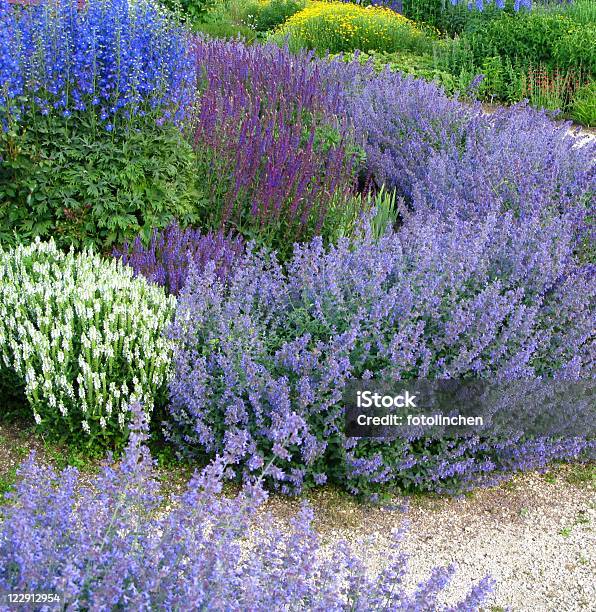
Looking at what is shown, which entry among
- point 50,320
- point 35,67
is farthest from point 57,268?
point 35,67

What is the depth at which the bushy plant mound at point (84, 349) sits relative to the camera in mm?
3223

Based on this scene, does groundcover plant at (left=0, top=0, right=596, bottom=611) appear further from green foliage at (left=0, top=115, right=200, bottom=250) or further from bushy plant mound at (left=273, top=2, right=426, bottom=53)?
bushy plant mound at (left=273, top=2, right=426, bottom=53)

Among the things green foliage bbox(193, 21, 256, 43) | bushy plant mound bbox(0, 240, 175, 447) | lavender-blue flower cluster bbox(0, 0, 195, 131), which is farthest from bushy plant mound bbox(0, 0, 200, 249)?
green foliage bbox(193, 21, 256, 43)

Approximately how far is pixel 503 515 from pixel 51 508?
6.46 feet

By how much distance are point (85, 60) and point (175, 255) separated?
1.05 metres

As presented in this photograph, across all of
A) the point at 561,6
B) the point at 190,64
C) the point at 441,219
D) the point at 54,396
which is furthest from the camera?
the point at 561,6

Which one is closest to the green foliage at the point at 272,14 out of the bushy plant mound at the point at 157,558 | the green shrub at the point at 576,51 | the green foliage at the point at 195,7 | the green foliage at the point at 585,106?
the green foliage at the point at 195,7

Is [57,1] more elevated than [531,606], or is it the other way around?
[57,1]

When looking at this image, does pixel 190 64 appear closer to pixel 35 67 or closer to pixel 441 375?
pixel 35 67

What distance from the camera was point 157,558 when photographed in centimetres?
188

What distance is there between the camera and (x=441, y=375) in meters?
3.30

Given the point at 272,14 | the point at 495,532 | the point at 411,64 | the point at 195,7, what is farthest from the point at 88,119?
the point at 272,14

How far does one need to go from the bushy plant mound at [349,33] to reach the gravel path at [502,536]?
8.04 meters

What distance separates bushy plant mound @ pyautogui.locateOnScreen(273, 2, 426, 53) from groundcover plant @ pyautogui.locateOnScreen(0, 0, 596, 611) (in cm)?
612
